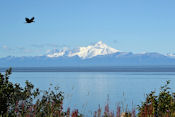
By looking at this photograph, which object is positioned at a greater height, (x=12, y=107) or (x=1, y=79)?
(x=1, y=79)

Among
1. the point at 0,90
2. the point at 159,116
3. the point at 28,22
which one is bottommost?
the point at 159,116

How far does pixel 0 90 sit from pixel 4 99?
0.42m

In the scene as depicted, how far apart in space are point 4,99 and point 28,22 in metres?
3.14

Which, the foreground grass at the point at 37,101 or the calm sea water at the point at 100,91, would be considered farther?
the calm sea water at the point at 100,91

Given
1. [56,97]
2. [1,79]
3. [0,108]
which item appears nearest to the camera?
[0,108]

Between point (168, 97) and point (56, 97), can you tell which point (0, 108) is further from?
point (168, 97)

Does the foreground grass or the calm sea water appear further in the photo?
the calm sea water

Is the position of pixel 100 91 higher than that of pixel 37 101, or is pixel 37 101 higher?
pixel 37 101

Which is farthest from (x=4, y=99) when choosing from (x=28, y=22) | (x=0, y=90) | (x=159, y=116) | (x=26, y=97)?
(x=159, y=116)

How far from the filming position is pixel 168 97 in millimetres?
11133

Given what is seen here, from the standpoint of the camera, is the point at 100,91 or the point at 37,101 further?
the point at 100,91

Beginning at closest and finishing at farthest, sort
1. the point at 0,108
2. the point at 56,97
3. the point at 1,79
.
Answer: the point at 0,108
the point at 1,79
the point at 56,97

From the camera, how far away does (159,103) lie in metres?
11.1

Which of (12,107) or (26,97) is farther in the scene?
(26,97)
